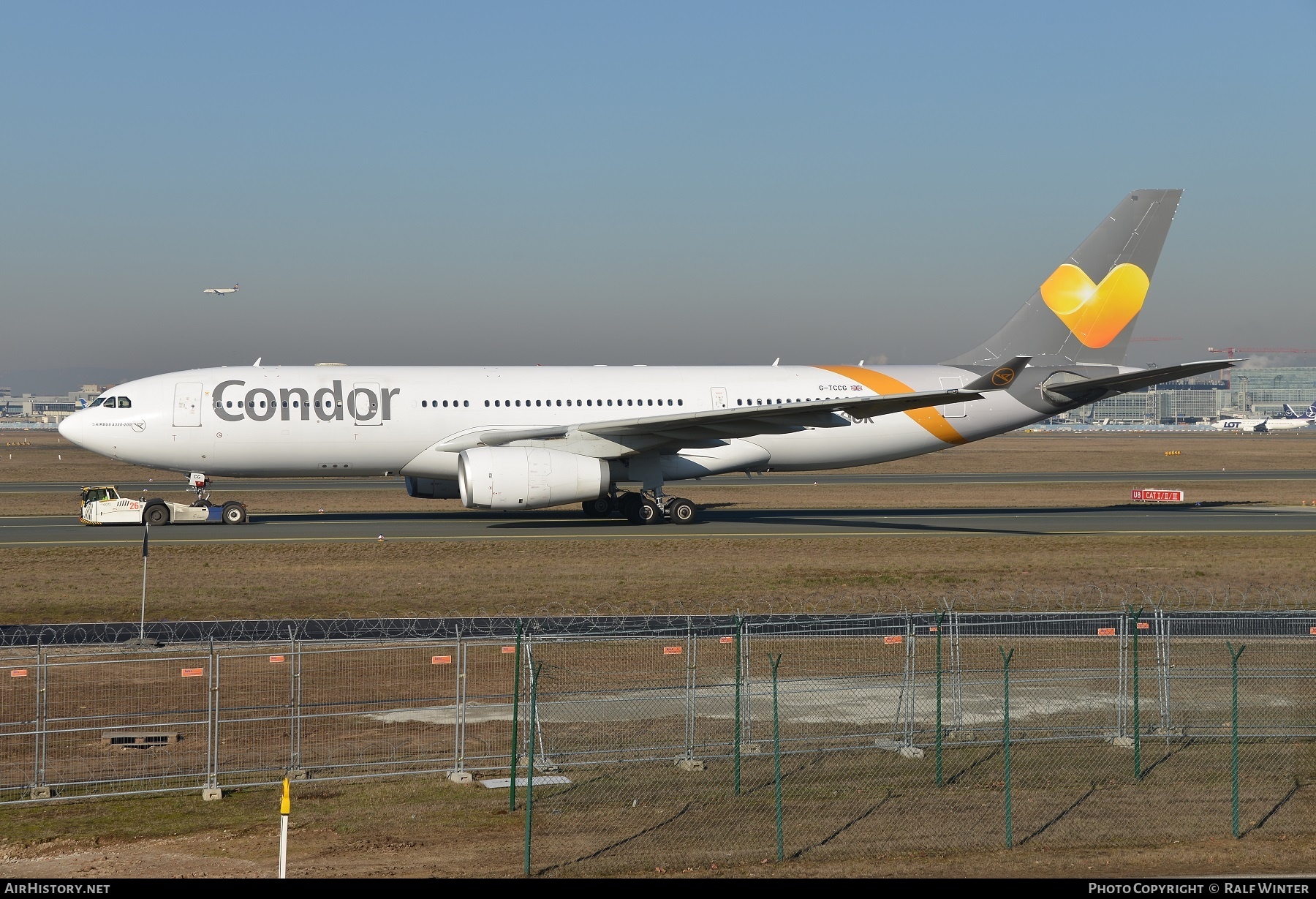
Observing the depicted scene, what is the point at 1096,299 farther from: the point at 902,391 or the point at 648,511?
the point at 648,511

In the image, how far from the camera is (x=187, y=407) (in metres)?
40.6

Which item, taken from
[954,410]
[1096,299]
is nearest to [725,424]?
[954,410]

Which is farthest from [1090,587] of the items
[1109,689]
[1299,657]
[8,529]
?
[8,529]

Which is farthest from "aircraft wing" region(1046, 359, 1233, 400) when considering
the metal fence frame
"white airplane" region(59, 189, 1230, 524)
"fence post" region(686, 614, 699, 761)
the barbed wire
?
"fence post" region(686, 614, 699, 761)

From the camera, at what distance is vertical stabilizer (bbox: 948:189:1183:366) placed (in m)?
46.6

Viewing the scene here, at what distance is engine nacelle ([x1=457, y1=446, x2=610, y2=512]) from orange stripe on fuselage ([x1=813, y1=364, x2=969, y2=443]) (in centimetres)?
1157

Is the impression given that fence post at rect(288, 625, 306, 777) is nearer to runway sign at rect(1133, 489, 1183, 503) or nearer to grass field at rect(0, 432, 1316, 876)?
grass field at rect(0, 432, 1316, 876)

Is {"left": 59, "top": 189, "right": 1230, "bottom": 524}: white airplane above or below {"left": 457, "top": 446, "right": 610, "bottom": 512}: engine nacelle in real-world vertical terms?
above

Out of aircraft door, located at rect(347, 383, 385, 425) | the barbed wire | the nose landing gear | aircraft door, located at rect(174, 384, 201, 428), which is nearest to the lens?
the barbed wire

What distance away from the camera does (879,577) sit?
30516mm

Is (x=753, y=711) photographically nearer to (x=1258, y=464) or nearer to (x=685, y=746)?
(x=685, y=746)

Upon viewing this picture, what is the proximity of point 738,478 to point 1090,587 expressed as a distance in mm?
46087

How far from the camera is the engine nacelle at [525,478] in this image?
37969 mm

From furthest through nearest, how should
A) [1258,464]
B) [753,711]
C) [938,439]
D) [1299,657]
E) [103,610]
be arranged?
[1258,464] → [938,439] → [103,610] → [1299,657] → [753,711]
